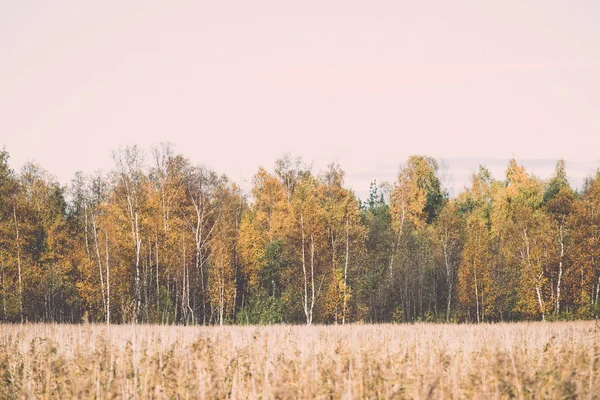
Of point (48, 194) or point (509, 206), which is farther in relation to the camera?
A: point (509, 206)

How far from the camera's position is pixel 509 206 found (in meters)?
50.9

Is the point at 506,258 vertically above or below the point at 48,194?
below

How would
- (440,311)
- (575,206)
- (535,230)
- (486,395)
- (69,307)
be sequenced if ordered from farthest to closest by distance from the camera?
(440,311) < (69,307) < (535,230) < (575,206) < (486,395)

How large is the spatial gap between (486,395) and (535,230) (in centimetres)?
3858

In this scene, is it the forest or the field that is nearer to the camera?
the field

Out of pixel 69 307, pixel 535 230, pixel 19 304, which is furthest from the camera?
pixel 69 307

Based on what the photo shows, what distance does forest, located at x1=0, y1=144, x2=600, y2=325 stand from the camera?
121ft

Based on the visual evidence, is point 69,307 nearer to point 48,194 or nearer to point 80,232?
point 80,232

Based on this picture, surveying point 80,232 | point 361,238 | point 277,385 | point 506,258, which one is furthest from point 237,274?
point 277,385

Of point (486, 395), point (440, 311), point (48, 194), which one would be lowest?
point (440, 311)

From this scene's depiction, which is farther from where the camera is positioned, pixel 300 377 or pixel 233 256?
pixel 233 256

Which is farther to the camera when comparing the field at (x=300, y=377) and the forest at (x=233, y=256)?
the forest at (x=233, y=256)

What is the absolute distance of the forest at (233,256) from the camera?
36.8 meters

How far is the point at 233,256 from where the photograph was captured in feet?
135
